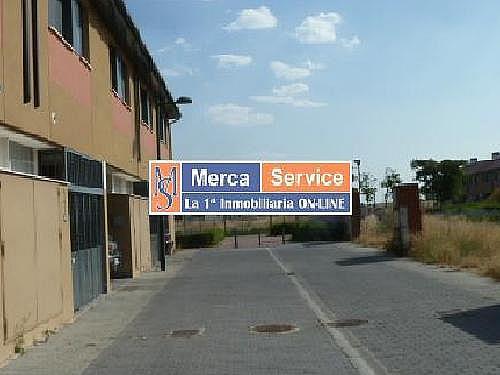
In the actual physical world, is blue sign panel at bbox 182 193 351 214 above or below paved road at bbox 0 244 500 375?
above

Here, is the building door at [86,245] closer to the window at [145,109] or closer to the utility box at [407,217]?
the window at [145,109]

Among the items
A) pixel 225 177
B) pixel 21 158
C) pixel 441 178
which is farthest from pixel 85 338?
pixel 441 178

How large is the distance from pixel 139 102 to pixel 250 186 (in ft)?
27.7

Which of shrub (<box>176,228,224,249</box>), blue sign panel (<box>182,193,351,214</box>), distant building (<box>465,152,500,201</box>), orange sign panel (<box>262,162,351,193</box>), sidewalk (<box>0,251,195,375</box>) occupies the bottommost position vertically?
sidewalk (<box>0,251,195,375</box>)

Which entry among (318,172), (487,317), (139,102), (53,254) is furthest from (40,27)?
(139,102)

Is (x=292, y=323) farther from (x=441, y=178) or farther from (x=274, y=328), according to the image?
(x=441, y=178)

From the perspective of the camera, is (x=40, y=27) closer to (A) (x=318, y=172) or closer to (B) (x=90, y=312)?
(B) (x=90, y=312)

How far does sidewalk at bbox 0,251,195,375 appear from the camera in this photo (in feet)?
31.3

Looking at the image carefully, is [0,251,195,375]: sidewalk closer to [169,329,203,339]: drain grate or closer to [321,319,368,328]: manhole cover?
[169,329,203,339]: drain grate

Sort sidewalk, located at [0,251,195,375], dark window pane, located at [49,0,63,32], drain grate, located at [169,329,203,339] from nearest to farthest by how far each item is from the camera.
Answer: sidewalk, located at [0,251,195,375]
drain grate, located at [169,329,203,339]
dark window pane, located at [49,0,63,32]

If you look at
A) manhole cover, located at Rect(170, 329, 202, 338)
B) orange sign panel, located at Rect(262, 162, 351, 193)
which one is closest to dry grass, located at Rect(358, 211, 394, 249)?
orange sign panel, located at Rect(262, 162, 351, 193)

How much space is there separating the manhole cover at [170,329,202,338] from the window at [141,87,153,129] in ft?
62.6

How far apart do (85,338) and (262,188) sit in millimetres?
10579

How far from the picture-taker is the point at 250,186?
22.0m
